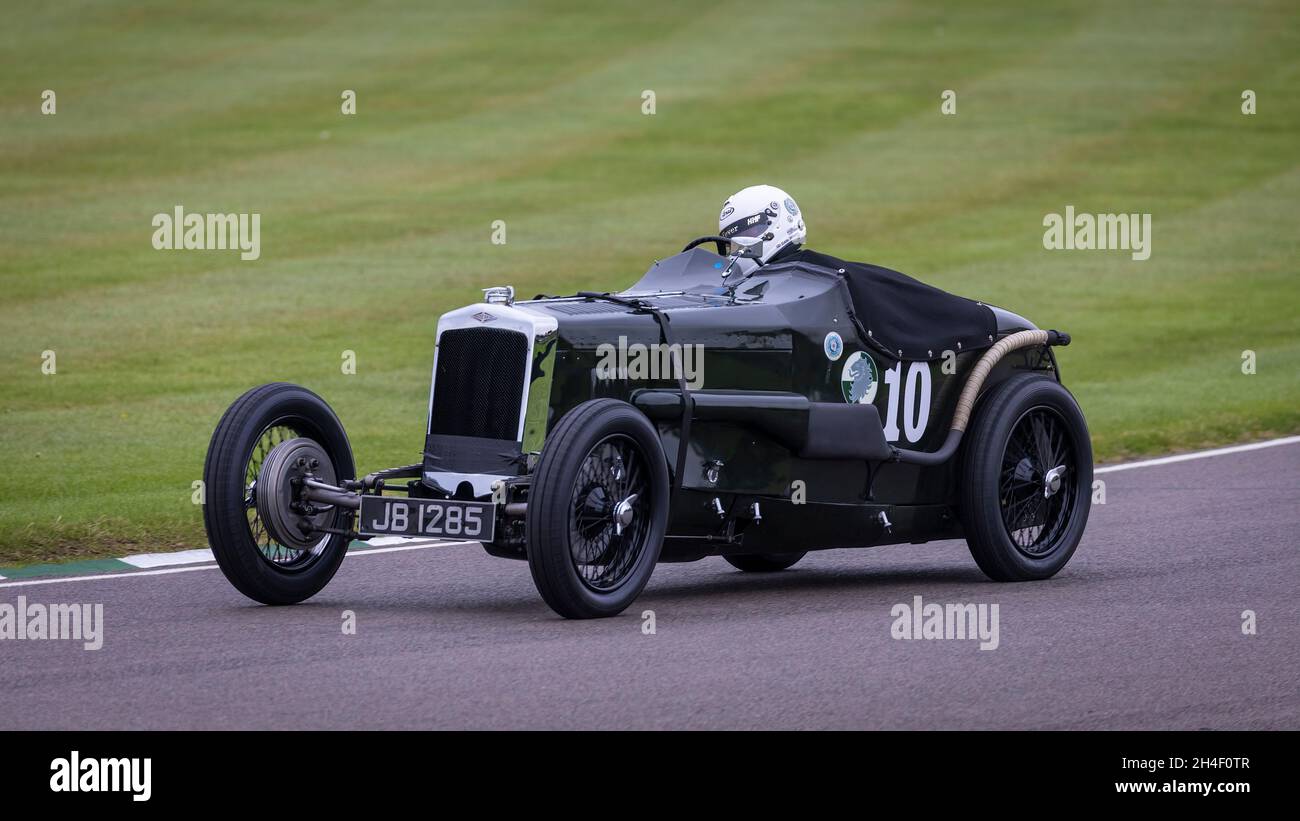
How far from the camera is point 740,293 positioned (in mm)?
9695

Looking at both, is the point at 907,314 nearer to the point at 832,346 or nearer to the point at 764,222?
the point at 832,346

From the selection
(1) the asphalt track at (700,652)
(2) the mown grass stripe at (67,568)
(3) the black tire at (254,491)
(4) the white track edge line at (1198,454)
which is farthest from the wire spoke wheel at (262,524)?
(4) the white track edge line at (1198,454)

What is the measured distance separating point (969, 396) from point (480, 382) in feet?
8.33

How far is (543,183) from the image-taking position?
2762 cm

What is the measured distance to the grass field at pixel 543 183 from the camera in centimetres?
1672

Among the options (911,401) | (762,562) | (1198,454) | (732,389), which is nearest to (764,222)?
(911,401)

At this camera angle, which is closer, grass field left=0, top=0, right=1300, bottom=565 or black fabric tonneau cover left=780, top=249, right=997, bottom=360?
black fabric tonneau cover left=780, top=249, right=997, bottom=360

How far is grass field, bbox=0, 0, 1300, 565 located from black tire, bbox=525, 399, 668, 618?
3660 millimetres

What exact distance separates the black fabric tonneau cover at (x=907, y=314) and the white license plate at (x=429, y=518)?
232 cm

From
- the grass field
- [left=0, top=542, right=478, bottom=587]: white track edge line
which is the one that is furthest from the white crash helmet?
the grass field

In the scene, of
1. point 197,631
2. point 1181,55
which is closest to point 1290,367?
point 197,631

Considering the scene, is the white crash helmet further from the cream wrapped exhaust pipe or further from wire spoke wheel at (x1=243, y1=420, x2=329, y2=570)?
wire spoke wheel at (x1=243, y1=420, x2=329, y2=570)

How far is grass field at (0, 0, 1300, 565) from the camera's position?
1672cm
